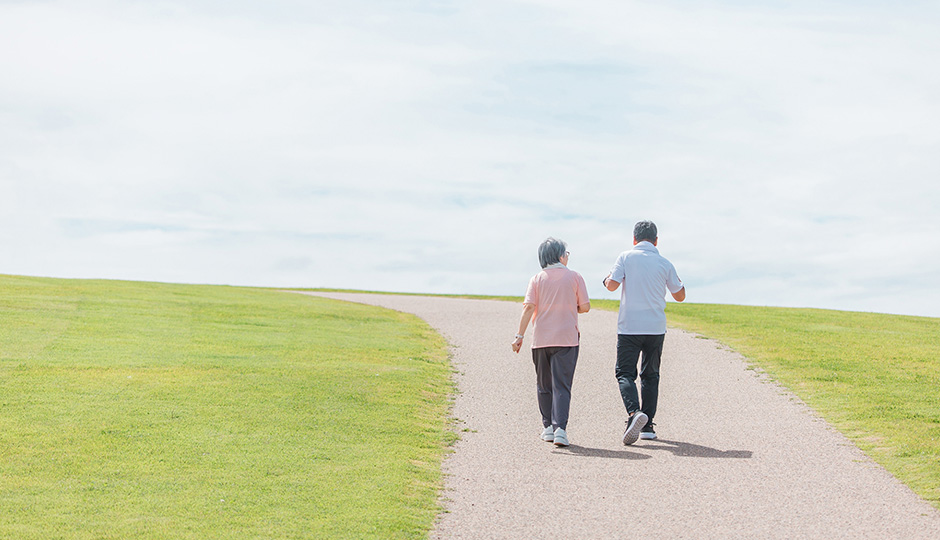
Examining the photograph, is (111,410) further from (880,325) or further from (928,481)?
(880,325)

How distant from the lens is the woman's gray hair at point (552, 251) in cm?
1018

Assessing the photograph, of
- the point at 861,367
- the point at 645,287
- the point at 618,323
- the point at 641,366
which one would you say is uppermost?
the point at 645,287

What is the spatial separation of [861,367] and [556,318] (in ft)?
30.6

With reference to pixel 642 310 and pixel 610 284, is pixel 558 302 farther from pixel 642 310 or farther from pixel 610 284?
pixel 642 310

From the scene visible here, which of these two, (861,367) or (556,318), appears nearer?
(556,318)

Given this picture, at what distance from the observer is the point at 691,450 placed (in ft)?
33.3

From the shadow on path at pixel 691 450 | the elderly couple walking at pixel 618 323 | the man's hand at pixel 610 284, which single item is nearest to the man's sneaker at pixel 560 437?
the elderly couple walking at pixel 618 323

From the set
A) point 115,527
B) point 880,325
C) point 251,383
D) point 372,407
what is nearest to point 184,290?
point 251,383

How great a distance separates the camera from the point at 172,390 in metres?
12.9

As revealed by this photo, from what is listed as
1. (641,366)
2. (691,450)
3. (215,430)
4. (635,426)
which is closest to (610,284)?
(641,366)

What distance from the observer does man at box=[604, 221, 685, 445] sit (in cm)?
1038

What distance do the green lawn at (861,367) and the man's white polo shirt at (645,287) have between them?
3.00 metres

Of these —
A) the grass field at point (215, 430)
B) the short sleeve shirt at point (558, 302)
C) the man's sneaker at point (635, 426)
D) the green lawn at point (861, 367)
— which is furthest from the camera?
the green lawn at point (861, 367)

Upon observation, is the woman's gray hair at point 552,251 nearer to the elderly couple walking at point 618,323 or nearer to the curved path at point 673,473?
the elderly couple walking at point 618,323
